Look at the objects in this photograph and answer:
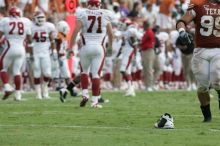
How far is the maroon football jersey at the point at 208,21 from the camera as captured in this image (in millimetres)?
13914

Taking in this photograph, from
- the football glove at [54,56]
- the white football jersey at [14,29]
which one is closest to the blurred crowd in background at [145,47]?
the football glove at [54,56]

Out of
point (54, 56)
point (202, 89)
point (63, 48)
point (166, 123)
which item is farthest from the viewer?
point (54, 56)

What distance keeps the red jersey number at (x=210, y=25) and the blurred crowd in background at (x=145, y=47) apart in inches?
437

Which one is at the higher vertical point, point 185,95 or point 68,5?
point 68,5

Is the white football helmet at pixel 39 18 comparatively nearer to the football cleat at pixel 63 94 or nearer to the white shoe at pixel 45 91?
the white shoe at pixel 45 91

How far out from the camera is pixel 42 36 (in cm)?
2238

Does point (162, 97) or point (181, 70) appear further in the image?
point (181, 70)

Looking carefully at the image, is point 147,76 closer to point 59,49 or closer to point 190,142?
point 59,49

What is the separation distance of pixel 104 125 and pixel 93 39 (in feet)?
15.3

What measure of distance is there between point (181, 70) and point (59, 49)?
8.13m

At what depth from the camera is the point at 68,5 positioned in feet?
76.0

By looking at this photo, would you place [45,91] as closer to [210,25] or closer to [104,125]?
[104,125]

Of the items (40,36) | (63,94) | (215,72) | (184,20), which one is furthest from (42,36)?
(215,72)

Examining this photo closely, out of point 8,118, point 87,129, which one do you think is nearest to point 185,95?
point 8,118
